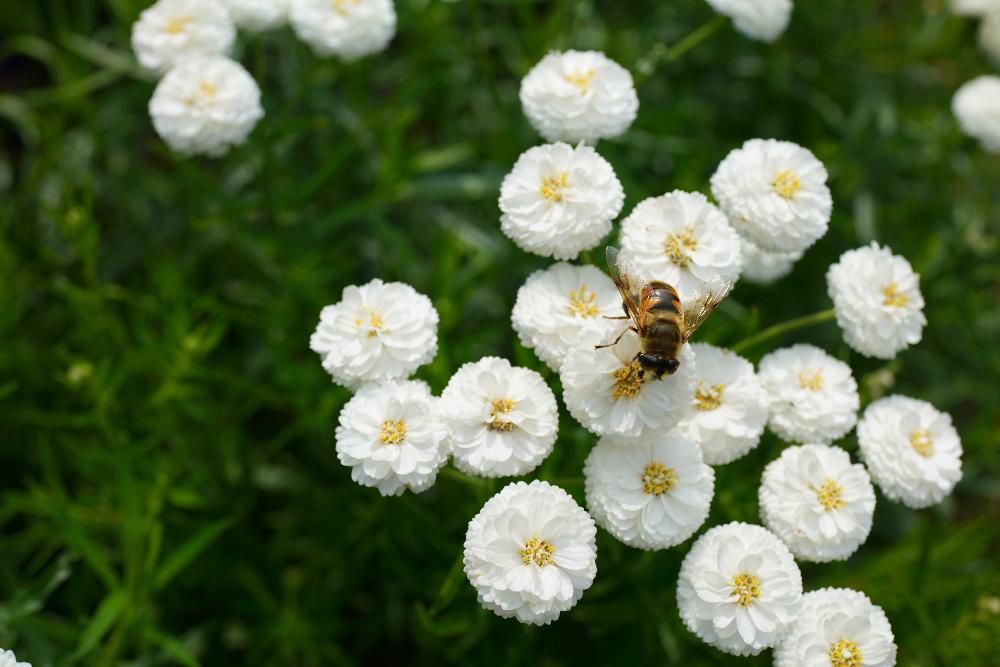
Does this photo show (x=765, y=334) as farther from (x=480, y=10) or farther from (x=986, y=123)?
(x=480, y=10)

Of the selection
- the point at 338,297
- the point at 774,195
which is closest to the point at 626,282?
the point at 774,195

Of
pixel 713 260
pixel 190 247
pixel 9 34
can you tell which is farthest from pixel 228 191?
pixel 713 260

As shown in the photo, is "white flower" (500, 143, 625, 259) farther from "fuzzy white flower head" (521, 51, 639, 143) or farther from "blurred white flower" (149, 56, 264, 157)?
"blurred white flower" (149, 56, 264, 157)

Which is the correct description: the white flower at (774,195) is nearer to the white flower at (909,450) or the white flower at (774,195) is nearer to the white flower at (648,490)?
the white flower at (909,450)

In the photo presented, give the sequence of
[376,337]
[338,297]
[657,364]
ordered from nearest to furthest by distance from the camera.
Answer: [657,364]
[376,337]
[338,297]

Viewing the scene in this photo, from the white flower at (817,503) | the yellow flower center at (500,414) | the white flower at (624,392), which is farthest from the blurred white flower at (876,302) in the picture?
the yellow flower center at (500,414)

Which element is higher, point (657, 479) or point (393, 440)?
point (393, 440)

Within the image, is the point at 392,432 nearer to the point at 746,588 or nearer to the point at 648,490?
the point at 648,490

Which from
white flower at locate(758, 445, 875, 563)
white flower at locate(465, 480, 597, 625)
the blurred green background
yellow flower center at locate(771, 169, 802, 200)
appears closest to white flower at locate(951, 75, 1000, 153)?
the blurred green background
